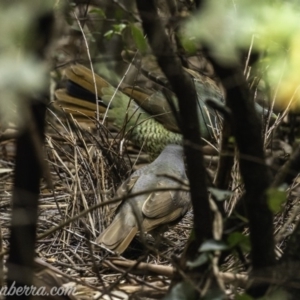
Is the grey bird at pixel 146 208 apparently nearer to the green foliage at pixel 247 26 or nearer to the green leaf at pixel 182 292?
the green leaf at pixel 182 292

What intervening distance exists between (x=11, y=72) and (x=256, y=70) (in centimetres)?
191

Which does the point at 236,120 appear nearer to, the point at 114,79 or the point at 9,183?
the point at 9,183

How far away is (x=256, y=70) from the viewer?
324cm

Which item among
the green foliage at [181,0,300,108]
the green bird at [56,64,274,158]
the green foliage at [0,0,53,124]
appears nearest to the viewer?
the green foliage at [0,0,53,124]

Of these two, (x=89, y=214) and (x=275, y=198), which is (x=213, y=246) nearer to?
(x=275, y=198)

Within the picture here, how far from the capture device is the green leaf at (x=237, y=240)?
2015 mm

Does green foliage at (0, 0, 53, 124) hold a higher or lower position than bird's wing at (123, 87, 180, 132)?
higher

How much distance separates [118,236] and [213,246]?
173cm

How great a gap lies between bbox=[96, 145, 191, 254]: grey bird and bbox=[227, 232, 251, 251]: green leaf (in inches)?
49.3

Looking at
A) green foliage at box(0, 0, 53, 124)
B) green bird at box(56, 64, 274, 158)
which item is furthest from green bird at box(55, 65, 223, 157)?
green foliage at box(0, 0, 53, 124)

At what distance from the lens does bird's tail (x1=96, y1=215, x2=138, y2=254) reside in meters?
3.60

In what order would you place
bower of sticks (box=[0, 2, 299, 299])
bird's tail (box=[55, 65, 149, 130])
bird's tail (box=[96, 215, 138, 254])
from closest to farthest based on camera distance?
bower of sticks (box=[0, 2, 299, 299]) → bird's tail (box=[96, 215, 138, 254]) → bird's tail (box=[55, 65, 149, 130])

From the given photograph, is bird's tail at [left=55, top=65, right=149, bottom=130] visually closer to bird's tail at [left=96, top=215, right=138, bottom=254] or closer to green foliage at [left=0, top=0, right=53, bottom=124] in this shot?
bird's tail at [left=96, top=215, right=138, bottom=254]

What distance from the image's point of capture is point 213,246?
1941 mm
